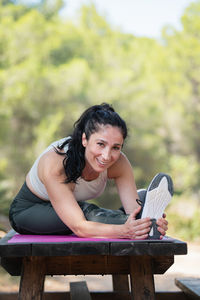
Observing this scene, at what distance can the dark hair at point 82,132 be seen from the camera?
7.32 ft

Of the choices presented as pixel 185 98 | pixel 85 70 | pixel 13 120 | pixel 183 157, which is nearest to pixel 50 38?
pixel 85 70

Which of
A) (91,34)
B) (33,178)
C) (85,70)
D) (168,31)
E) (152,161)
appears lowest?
(33,178)

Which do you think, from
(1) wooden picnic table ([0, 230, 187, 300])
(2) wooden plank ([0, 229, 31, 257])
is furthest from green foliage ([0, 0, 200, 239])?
(2) wooden plank ([0, 229, 31, 257])

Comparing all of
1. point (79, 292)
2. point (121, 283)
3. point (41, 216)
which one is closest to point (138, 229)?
point (41, 216)

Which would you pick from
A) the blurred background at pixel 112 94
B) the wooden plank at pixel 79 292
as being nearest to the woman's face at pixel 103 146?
the wooden plank at pixel 79 292

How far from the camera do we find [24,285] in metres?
2.06

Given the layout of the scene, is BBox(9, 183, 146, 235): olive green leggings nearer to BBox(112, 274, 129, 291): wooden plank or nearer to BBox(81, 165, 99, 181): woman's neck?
BBox(81, 165, 99, 181): woman's neck

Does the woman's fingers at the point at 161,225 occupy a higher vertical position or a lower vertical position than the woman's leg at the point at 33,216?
lower

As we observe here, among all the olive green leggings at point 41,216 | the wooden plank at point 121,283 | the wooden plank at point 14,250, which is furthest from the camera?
the wooden plank at point 121,283

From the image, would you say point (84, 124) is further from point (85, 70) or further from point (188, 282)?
point (85, 70)

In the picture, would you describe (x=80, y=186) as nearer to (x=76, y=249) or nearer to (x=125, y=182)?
(x=125, y=182)

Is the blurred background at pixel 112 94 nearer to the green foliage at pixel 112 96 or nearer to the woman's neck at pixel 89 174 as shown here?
the green foliage at pixel 112 96

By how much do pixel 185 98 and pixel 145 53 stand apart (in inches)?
172

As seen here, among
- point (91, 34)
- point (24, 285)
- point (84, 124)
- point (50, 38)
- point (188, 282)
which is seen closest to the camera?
point (24, 285)
